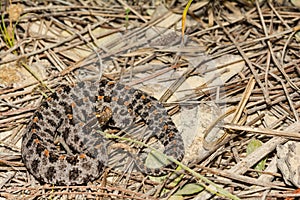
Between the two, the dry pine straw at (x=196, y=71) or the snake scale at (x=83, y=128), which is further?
the snake scale at (x=83, y=128)

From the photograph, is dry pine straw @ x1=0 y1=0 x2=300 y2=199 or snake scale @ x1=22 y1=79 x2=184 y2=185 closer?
dry pine straw @ x1=0 y1=0 x2=300 y2=199

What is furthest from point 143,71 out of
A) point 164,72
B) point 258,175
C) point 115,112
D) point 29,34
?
point 258,175

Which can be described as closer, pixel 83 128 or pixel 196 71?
pixel 83 128

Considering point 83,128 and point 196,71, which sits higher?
point 196,71
